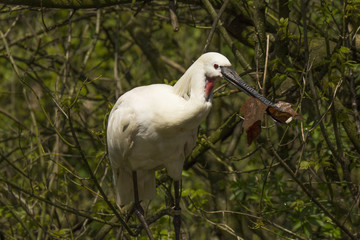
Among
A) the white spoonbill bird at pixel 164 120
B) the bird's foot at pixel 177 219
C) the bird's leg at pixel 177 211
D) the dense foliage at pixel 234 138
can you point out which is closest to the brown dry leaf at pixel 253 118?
the dense foliage at pixel 234 138

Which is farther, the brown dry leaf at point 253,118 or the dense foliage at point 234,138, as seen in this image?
the dense foliage at point 234,138

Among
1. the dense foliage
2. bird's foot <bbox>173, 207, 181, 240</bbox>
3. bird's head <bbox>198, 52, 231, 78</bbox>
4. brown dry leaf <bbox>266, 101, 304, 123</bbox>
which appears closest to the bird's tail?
the dense foliage

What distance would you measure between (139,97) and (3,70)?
5.01m

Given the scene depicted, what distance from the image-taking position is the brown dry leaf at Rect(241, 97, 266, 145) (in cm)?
379

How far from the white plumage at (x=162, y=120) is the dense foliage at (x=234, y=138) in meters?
0.19

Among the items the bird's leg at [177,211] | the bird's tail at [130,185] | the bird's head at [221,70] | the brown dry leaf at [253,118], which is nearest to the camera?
the brown dry leaf at [253,118]

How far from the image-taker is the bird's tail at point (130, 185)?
17.9 feet

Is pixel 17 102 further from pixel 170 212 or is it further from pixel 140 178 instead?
pixel 170 212

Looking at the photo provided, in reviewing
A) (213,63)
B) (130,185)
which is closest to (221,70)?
(213,63)

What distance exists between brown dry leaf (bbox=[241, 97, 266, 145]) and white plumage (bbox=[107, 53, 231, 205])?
520mm

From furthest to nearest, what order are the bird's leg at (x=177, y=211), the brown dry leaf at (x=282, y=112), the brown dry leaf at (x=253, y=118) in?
the bird's leg at (x=177, y=211)
the brown dry leaf at (x=282, y=112)
the brown dry leaf at (x=253, y=118)

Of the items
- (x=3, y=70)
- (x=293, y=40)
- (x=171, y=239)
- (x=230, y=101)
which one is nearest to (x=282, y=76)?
(x=293, y=40)

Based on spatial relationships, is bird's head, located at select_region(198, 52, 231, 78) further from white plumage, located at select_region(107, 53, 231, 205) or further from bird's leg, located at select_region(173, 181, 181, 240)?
bird's leg, located at select_region(173, 181, 181, 240)

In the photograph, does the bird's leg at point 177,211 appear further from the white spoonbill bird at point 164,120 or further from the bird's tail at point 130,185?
the bird's tail at point 130,185
